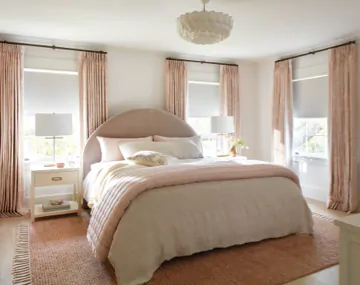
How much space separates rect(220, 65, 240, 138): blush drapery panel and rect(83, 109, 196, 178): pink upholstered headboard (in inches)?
38.5

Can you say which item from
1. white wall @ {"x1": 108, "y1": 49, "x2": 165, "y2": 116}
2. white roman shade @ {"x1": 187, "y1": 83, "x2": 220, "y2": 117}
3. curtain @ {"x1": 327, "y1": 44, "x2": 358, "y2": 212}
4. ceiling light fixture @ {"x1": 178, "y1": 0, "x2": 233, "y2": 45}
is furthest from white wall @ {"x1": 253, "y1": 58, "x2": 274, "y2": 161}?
ceiling light fixture @ {"x1": 178, "y1": 0, "x2": 233, "y2": 45}

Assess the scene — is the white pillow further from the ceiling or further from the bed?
the ceiling

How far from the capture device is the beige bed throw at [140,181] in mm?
2457

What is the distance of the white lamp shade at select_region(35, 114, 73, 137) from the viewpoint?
3.85 meters

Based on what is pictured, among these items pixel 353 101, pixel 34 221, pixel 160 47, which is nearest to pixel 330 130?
pixel 353 101

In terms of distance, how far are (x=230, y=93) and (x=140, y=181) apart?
11.7 ft

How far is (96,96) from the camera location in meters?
4.53

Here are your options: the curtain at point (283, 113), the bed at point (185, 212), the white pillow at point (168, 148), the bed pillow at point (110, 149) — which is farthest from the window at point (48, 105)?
the curtain at point (283, 113)

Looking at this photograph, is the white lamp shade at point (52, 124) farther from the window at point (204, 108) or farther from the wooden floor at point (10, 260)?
the window at point (204, 108)

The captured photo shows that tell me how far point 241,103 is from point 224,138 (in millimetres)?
829

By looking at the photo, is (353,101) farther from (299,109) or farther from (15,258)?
(15,258)

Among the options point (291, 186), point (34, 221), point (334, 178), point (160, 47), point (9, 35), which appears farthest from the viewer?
point (160, 47)

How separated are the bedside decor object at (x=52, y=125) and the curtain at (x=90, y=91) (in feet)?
1.55

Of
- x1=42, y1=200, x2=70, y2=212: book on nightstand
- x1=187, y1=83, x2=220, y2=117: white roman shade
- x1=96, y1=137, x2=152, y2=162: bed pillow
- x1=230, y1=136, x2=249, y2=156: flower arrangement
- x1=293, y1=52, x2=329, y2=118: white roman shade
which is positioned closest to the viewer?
x1=42, y1=200, x2=70, y2=212: book on nightstand
